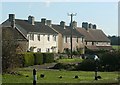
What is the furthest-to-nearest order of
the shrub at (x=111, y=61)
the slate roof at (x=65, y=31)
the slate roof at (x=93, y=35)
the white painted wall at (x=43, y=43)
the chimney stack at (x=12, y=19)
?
1. the slate roof at (x=93, y=35)
2. the slate roof at (x=65, y=31)
3. the white painted wall at (x=43, y=43)
4. the chimney stack at (x=12, y=19)
5. the shrub at (x=111, y=61)

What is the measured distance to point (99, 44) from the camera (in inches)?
4195

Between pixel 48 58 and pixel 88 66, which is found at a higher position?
pixel 48 58

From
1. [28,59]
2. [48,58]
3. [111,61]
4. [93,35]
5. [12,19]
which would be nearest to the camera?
[111,61]

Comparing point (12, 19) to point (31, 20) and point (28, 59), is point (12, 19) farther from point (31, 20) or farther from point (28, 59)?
point (28, 59)

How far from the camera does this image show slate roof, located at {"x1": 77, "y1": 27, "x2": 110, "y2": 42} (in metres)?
102

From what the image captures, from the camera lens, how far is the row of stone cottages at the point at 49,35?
68.7 metres

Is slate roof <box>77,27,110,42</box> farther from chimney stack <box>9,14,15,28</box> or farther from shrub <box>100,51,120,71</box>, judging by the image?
shrub <box>100,51,120,71</box>

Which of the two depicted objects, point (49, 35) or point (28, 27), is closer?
point (28, 27)

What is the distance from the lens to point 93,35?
106 m

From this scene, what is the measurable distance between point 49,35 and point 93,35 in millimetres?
29464

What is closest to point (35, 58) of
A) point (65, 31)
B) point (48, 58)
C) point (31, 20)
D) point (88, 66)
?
point (48, 58)

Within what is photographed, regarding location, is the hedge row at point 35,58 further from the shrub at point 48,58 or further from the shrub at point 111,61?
the shrub at point 111,61

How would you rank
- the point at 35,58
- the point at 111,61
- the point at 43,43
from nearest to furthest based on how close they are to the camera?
1. the point at 111,61
2. the point at 35,58
3. the point at 43,43

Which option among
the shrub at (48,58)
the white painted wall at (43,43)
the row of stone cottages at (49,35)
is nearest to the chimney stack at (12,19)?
the row of stone cottages at (49,35)
